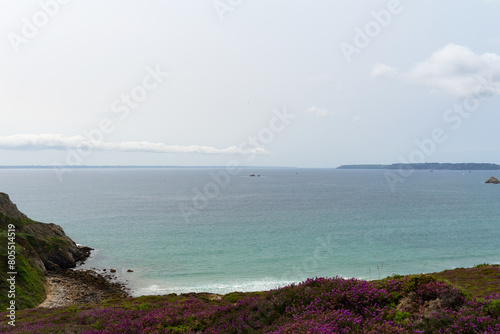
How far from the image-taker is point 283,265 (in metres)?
46.1

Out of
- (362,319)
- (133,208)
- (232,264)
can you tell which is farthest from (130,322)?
(133,208)

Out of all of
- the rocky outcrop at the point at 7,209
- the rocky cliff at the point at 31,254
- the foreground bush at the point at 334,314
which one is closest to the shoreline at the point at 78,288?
the rocky cliff at the point at 31,254

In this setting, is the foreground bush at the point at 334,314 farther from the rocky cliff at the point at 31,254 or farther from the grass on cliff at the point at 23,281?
the rocky cliff at the point at 31,254

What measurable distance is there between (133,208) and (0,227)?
205 ft

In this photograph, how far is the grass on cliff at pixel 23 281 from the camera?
96.0ft

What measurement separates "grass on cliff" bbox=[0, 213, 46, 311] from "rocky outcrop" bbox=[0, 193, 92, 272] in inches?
104

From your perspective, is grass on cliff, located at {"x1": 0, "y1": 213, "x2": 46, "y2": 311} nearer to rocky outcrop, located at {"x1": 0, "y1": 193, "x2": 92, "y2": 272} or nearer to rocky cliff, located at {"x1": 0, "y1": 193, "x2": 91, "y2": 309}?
rocky cliff, located at {"x1": 0, "y1": 193, "x2": 91, "y2": 309}

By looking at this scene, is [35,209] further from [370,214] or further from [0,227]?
[370,214]

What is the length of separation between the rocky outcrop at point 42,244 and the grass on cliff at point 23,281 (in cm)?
263

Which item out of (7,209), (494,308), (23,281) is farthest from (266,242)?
(494,308)

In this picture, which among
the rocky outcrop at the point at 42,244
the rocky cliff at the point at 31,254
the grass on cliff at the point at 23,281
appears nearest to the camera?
the grass on cliff at the point at 23,281

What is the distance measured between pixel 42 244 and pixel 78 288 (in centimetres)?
1334

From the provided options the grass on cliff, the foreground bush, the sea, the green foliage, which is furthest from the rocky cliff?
the green foliage

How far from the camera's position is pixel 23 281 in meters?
32.7
